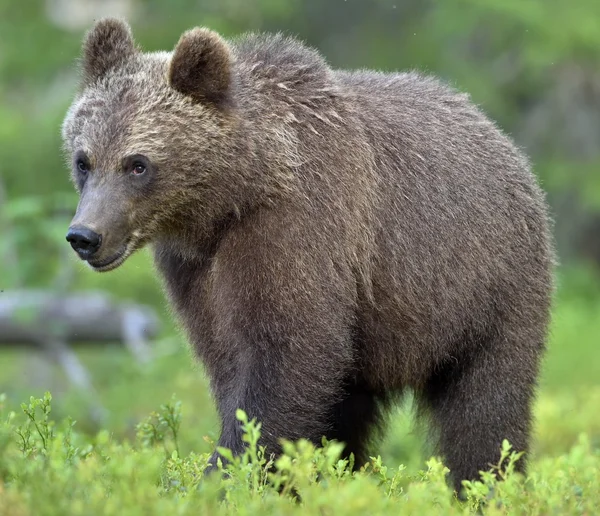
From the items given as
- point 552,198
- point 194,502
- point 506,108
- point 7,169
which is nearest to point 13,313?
point 7,169

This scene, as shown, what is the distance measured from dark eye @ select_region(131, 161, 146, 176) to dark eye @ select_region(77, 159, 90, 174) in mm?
258

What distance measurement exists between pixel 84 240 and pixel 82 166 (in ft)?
1.69

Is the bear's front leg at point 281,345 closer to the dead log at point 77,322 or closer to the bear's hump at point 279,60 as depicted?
the bear's hump at point 279,60

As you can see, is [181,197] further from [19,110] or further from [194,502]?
[19,110]

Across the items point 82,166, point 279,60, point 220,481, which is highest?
point 279,60

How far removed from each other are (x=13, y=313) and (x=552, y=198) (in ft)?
42.3

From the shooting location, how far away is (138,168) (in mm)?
5586

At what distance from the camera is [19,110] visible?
17.0m

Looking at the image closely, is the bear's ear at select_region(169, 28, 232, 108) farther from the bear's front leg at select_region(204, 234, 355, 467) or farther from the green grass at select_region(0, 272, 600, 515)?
the green grass at select_region(0, 272, 600, 515)

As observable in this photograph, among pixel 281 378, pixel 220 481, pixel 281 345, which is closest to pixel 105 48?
pixel 281 345

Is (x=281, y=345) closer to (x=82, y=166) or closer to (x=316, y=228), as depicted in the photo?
(x=316, y=228)

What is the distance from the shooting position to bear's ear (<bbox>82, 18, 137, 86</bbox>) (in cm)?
598

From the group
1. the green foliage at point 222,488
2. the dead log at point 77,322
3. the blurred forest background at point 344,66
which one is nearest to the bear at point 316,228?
the green foliage at point 222,488

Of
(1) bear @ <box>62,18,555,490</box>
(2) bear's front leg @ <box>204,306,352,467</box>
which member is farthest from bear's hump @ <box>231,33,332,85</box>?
(2) bear's front leg @ <box>204,306,352,467</box>
